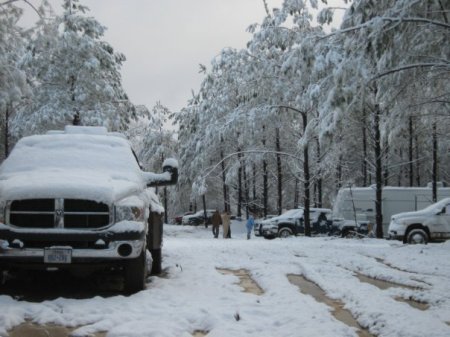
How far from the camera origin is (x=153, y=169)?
5512cm

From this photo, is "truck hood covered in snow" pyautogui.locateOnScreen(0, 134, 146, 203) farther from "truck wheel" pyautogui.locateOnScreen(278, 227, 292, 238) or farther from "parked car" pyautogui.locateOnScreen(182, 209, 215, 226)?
"parked car" pyautogui.locateOnScreen(182, 209, 215, 226)

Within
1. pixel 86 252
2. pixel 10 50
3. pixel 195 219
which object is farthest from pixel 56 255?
pixel 195 219

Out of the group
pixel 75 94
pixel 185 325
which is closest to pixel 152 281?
pixel 185 325

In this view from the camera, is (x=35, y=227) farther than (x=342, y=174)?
No

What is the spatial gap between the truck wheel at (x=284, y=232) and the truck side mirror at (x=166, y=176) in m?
21.6

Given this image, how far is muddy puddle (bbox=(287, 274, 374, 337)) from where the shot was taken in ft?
18.1

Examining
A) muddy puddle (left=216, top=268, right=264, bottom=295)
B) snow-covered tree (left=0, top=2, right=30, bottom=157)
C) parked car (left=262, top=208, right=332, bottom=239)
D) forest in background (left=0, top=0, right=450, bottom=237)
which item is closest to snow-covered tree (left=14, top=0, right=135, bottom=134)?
forest in background (left=0, top=0, right=450, bottom=237)

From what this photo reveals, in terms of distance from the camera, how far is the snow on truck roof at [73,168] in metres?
6.68

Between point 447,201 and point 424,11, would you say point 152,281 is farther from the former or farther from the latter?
point 447,201

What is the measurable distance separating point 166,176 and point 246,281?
6.75ft

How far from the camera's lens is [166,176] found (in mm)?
8625

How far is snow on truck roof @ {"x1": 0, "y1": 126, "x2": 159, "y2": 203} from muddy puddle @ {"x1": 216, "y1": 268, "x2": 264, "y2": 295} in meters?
2.06

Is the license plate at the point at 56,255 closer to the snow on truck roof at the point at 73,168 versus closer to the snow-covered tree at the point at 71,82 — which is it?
the snow on truck roof at the point at 73,168

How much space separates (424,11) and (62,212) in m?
8.81
